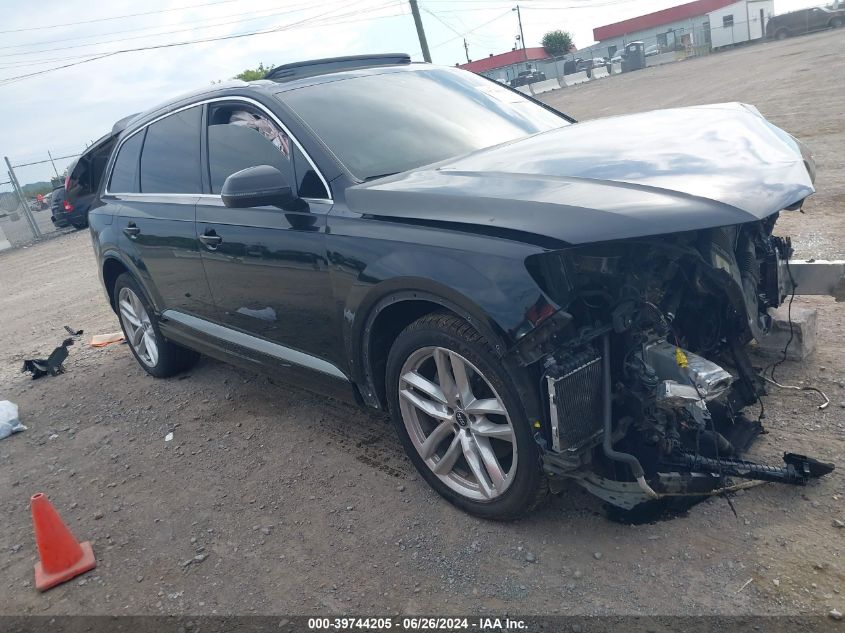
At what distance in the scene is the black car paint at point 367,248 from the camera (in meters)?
2.50

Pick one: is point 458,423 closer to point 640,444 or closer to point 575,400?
point 575,400

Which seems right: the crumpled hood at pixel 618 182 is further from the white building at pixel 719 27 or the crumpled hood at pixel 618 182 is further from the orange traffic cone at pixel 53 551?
the white building at pixel 719 27

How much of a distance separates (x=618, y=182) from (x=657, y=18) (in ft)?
246

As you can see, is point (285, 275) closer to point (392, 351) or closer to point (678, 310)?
point (392, 351)

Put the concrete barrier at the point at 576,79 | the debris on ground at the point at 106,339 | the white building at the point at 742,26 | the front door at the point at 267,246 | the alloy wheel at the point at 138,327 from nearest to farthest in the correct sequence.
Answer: the front door at the point at 267,246 → the alloy wheel at the point at 138,327 → the debris on ground at the point at 106,339 → the concrete barrier at the point at 576,79 → the white building at the point at 742,26

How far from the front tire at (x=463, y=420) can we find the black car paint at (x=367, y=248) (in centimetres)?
14

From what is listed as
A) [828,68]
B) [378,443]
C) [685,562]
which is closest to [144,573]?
[378,443]

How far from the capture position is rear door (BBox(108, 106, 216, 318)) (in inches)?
170

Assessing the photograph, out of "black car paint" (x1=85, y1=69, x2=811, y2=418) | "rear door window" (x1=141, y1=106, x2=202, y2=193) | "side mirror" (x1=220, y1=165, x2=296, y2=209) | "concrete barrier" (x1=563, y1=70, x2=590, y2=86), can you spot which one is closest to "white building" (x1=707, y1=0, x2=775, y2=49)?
"concrete barrier" (x1=563, y1=70, x2=590, y2=86)

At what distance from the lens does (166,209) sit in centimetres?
453

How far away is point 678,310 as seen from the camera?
3094mm

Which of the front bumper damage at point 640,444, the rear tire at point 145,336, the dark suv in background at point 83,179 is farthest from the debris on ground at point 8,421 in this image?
the dark suv in background at point 83,179

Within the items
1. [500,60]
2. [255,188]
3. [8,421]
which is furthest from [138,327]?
[500,60]

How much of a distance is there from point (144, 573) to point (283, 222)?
1800 millimetres
